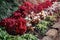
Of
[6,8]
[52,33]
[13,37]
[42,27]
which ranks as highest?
[6,8]

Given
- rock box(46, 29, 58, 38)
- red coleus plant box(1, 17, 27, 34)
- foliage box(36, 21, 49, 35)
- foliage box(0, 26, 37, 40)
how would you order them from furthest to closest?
foliage box(36, 21, 49, 35)
rock box(46, 29, 58, 38)
red coleus plant box(1, 17, 27, 34)
foliage box(0, 26, 37, 40)

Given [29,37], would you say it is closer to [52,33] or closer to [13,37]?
[13,37]

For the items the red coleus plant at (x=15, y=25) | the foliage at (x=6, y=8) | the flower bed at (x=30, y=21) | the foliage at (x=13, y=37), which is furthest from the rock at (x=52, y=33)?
the foliage at (x=6, y=8)

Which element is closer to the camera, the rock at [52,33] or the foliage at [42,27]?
the rock at [52,33]

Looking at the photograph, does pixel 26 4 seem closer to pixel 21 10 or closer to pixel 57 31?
pixel 21 10

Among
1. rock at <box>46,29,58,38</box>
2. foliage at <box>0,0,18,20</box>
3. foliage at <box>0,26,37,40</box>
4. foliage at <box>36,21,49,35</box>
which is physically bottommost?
foliage at <box>0,26,37,40</box>

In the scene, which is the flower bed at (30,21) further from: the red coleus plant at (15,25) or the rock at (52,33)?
the rock at (52,33)

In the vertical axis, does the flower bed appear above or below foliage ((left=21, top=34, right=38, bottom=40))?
above

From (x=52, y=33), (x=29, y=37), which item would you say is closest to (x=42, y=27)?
(x=52, y=33)

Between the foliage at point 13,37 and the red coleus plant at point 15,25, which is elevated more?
the red coleus plant at point 15,25

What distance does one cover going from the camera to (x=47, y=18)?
24.8 ft

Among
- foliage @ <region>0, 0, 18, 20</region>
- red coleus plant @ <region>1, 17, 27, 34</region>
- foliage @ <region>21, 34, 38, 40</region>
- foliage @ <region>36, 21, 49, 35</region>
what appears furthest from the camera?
foliage @ <region>0, 0, 18, 20</region>

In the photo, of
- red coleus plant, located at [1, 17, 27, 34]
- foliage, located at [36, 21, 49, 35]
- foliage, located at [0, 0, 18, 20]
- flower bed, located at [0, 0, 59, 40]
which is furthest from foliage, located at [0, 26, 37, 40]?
foliage, located at [0, 0, 18, 20]

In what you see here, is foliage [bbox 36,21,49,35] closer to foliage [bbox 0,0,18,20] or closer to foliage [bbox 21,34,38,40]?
foliage [bbox 21,34,38,40]
